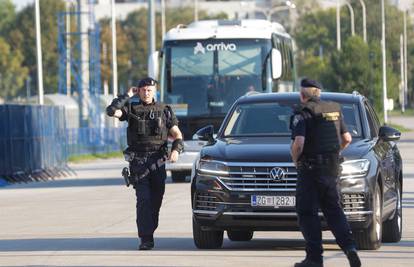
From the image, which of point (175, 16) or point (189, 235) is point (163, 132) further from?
point (175, 16)

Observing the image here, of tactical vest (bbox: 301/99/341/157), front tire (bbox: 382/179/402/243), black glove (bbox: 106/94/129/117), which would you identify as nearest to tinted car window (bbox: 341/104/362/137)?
front tire (bbox: 382/179/402/243)

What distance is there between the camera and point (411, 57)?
141m

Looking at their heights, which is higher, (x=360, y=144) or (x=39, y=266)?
(x=360, y=144)

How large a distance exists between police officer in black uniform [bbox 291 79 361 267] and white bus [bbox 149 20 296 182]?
17107mm

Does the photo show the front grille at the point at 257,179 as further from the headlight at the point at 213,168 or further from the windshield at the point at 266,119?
the windshield at the point at 266,119

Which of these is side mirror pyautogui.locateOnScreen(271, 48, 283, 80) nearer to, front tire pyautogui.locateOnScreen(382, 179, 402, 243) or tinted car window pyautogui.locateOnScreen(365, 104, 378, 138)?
tinted car window pyautogui.locateOnScreen(365, 104, 378, 138)

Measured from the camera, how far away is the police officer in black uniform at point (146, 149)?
1547 centimetres

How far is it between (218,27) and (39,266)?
1829 cm

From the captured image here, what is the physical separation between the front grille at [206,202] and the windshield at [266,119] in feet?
4.71

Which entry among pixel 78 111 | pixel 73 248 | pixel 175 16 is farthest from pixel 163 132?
pixel 175 16

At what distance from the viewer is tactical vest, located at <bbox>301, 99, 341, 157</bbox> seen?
12.7 m

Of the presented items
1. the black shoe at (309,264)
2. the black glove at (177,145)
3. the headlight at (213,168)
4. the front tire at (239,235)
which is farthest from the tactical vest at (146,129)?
the black shoe at (309,264)

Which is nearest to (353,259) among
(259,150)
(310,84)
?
(310,84)

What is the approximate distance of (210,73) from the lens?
30750 millimetres
